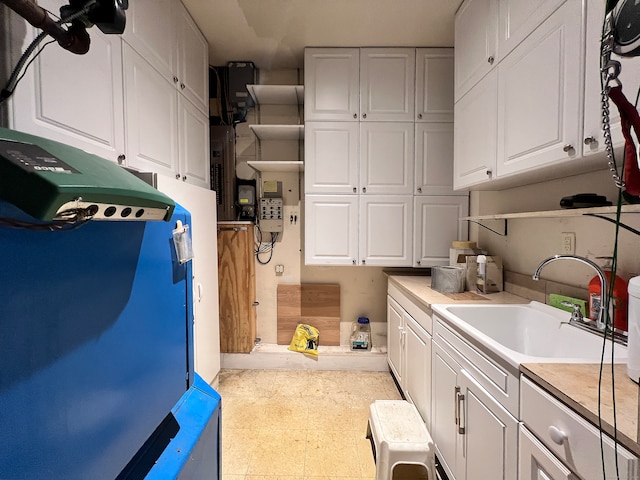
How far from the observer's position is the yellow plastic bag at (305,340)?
2.69m

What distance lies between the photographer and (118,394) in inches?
23.9

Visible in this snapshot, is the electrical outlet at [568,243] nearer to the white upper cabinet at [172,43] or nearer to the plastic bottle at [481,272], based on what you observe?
the plastic bottle at [481,272]

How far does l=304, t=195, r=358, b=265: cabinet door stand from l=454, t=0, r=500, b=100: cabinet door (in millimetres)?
1123

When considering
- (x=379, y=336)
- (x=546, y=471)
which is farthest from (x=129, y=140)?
(x=379, y=336)

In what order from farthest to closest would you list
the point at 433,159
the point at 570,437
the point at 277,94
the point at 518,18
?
1. the point at 277,94
2. the point at 433,159
3. the point at 518,18
4. the point at 570,437

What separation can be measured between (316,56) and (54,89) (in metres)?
1.93

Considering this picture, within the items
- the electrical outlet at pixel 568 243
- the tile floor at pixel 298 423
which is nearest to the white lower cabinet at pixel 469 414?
the tile floor at pixel 298 423

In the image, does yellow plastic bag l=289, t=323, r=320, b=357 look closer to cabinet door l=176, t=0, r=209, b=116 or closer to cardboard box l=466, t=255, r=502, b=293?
cardboard box l=466, t=255, r=502, b=293

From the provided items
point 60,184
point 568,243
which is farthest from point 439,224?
point 60,184

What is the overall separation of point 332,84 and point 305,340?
2.32 m

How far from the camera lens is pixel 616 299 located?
112 centimetres

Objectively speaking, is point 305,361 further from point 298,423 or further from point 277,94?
point 277,94

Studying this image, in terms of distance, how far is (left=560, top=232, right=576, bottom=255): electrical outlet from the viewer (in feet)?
4.71

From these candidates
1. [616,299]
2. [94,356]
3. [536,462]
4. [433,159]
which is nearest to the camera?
[94,356]
